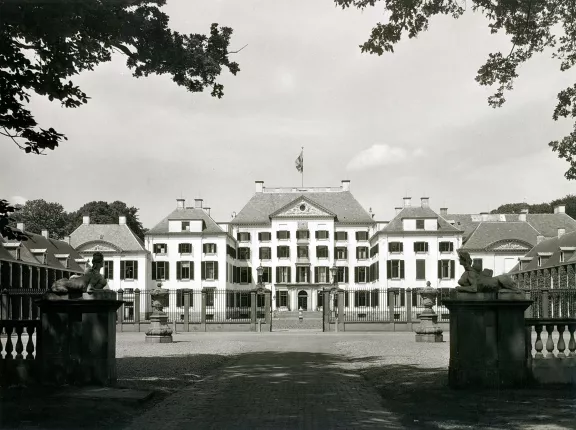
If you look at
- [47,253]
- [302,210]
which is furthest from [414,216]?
[47,253]

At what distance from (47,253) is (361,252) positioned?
100 feet

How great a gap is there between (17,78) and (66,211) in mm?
73804

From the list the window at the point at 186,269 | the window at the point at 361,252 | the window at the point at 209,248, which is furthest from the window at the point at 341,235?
the window at the point at 186,269

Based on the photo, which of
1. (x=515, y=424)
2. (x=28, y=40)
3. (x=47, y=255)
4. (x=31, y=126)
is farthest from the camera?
(x=47, y=255)

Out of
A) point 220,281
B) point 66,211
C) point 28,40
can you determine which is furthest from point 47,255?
point 28,40

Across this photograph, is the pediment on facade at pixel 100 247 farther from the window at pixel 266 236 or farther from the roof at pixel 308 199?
the window at pixel 266 236

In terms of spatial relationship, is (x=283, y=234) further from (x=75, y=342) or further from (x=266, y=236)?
(x=75, y=342)

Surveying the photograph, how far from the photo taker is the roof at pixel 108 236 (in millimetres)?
63750

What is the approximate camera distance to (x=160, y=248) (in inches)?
2586

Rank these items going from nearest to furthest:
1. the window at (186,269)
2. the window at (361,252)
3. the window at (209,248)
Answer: the window at (209,248) → the window at (186,269) → the window at (361,252)

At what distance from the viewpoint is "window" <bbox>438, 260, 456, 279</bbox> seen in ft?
208

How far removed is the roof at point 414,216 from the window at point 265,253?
12263mm

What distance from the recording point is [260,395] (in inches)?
381

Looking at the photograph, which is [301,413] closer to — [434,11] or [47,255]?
[434,11]
